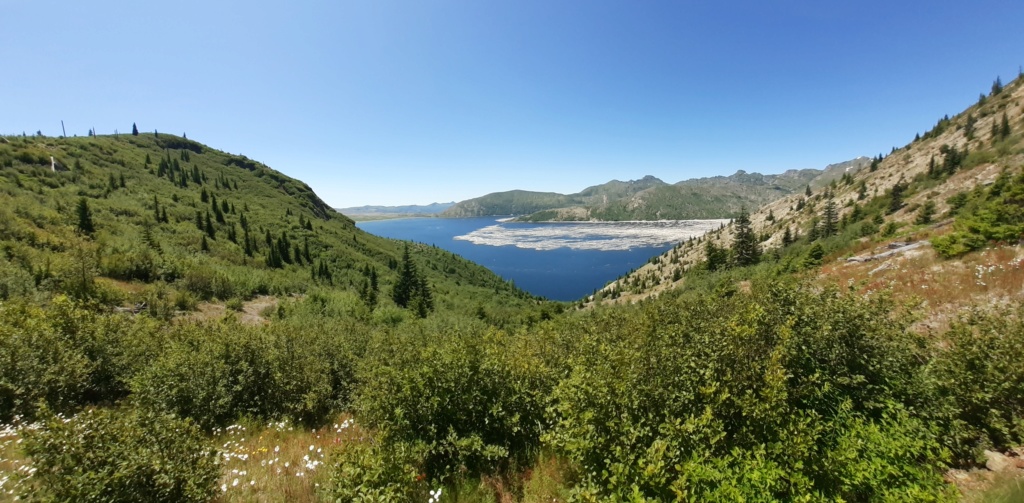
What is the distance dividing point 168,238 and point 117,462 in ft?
251

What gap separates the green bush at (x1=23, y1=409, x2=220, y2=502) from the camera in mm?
5465

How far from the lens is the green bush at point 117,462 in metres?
5.46

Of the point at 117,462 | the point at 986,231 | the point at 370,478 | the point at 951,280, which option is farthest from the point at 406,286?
the point at 986,231

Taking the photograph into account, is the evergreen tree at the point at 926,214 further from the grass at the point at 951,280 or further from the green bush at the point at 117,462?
the green bush at the point at 117,462

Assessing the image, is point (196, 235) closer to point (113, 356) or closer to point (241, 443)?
point (113, 356)

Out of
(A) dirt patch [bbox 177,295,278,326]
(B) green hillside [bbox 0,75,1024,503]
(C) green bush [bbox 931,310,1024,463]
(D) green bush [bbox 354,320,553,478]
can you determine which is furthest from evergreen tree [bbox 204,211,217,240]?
(C) green bush [bbox 931,310,1024,463]

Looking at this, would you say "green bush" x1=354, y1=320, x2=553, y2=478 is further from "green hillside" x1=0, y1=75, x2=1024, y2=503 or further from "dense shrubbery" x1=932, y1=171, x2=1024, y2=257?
"dense shrubbery" x1=932, y1=171, x2=1024, y2=257

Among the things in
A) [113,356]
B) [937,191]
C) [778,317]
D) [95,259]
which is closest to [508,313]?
[95,259]

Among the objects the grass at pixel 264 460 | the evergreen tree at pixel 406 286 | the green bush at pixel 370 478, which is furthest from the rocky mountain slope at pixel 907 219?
the evergreen tree at pixel 406 286

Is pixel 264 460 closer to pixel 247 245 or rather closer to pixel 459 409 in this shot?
pixel 459 409

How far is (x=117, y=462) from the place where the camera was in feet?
18.9

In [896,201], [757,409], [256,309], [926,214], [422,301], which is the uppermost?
[896,201]

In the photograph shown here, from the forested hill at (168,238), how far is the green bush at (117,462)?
3085 cm

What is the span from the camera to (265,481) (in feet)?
26.2
